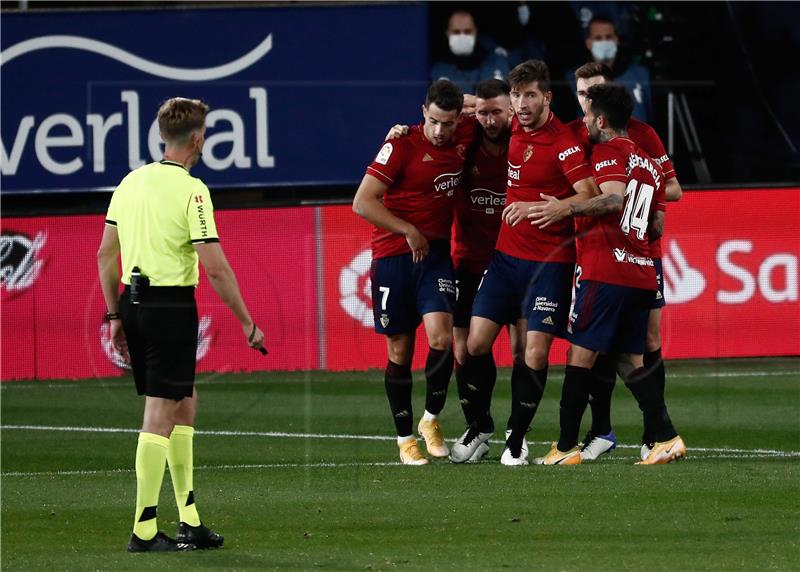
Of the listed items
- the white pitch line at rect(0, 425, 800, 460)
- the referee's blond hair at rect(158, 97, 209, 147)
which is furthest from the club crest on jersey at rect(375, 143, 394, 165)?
the referee's blond hair at rect(158, 97, 209, 147)

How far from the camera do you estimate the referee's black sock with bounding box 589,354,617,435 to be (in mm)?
9781

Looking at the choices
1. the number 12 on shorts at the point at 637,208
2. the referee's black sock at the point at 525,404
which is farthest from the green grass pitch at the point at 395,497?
the number 12 on shorts at the point at 637,208

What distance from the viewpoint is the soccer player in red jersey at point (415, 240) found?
9.45 m

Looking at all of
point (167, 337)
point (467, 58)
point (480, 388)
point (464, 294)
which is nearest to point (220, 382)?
point (467, 58)

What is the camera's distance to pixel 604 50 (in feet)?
56.7

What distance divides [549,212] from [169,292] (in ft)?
8.65

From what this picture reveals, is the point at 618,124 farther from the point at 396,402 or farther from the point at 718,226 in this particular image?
the point at 718,226

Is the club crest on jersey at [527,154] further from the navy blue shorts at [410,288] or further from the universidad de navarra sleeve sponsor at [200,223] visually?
the universidad de navarra sleeve sponsor at [200,223]

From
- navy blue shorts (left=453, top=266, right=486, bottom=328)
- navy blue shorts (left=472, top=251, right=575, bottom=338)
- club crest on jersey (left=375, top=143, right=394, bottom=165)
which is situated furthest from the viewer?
navy blue shorts (left=453, top=266, right=486, bottom=328)

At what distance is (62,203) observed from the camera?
17453 millimetres

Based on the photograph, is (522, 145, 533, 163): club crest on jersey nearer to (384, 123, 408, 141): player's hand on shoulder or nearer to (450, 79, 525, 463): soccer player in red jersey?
(450, 79, 525, 463): soccer player in red jersey

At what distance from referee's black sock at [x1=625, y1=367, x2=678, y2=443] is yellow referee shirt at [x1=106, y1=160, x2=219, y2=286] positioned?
3.19m

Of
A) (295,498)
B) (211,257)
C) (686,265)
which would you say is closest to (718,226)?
(686,265)

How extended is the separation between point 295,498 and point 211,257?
1.85 m
